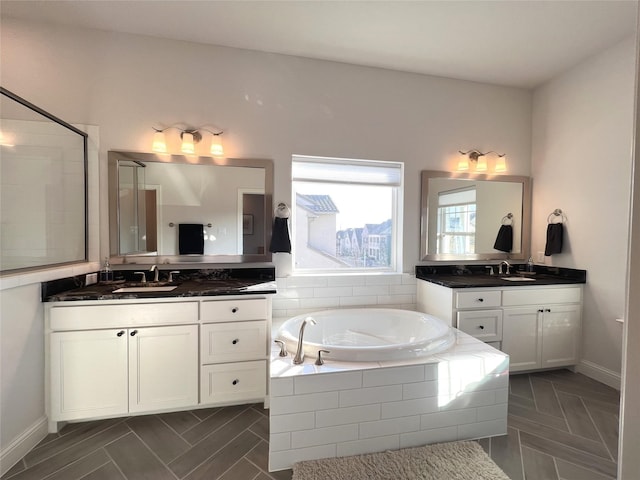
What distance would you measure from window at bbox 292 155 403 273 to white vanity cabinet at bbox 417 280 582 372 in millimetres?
664

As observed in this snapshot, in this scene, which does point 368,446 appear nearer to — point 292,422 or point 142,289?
point 292,422

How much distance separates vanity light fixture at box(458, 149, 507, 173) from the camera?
3137mm

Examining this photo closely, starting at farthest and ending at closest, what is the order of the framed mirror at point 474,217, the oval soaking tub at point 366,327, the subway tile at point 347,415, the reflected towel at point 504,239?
1. the reflected towel at point 504,239
2. the framed mirror at point 474,217
3. the oval soaking tub at point 366,327
4. the subway tile at point 347,415

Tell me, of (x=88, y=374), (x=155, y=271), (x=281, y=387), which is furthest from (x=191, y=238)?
(x=281, y=387)

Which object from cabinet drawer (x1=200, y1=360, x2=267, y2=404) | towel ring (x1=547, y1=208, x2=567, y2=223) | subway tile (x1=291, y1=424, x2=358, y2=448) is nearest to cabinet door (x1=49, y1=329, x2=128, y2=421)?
cabinet drawer (x1=200, y1=360, x2=267, y2=404)

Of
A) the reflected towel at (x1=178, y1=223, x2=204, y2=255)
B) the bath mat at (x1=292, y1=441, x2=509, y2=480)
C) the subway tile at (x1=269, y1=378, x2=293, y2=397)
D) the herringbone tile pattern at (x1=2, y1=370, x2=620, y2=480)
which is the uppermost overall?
the reflected towel at (x1=178, y1=223, x2=204, y2=255)

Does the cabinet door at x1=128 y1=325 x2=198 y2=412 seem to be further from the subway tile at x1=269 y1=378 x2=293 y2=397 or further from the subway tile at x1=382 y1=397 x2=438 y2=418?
the subway tile at x1=382 y1=397 x2=438 y2=418

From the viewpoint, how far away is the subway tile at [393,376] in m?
1.73

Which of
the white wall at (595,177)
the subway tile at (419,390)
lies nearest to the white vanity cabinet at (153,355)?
the subway tile at (419,390)

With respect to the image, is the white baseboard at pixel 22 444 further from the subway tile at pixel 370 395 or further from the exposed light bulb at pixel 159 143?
the exposed light bulb at pixel 159 143

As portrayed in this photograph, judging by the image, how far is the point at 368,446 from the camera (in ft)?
5.68

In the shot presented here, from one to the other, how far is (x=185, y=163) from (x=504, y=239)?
10.8ft

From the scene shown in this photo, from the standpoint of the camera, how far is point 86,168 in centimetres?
242

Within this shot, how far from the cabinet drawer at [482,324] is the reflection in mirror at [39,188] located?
124 inches
